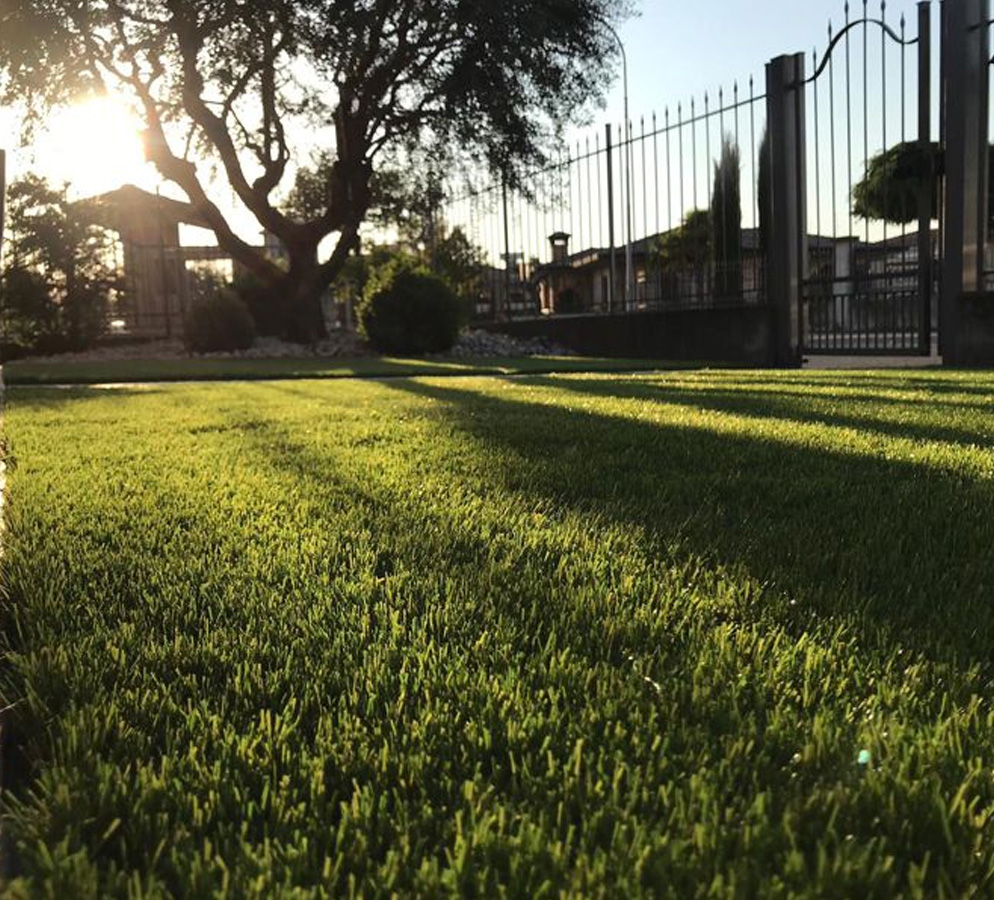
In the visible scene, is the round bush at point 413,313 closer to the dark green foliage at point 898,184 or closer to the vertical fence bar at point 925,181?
the dark green foliage at point 898,184

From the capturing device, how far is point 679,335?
13891 millimetres

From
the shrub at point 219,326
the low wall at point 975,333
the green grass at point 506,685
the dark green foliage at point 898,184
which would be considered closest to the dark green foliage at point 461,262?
the shrub at point 219,326

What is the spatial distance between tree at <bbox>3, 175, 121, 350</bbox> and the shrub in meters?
2.83

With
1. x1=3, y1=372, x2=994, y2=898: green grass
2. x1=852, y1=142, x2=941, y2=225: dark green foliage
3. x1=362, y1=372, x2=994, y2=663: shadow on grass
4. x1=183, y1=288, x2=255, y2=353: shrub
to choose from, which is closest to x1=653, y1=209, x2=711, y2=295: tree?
x1=852, y1=142, x2=941, y2=225: dark green foliage

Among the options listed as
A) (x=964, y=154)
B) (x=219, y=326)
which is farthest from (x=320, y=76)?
(x=964, y=154)

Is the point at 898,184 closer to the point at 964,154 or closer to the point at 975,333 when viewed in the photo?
the point at 964,154

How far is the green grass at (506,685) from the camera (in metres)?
1.00

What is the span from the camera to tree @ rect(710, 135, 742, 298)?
42.1 ft

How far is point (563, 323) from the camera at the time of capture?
17734mm

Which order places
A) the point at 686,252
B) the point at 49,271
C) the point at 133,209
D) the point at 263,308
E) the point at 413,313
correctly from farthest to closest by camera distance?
the point at 133,209, the point at 263,308, the point at 49,271, the point at 413,313, the point at 686,252

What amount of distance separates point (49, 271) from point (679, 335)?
1374cm

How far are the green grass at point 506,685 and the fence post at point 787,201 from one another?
9357 mm

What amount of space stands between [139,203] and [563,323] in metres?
13.9

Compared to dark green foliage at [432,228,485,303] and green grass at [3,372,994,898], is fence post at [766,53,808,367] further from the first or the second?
dark green foliage at [432,228,485,303]
